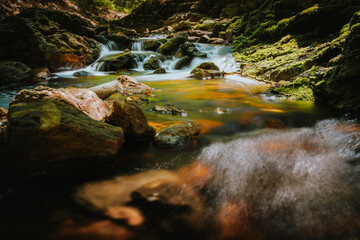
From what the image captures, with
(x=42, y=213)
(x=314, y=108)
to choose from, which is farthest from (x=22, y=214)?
(x=314, y=108)

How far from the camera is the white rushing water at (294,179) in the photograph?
1542mm

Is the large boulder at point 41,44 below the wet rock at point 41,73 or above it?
above

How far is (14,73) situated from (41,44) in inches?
138

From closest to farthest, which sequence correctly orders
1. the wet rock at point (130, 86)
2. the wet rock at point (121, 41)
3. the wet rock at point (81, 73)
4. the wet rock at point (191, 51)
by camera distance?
the wet rock at point (130, 86), the wet rock at point (81, 73), the wet rock at point (191, 51), the wet rock at point (121, 41)

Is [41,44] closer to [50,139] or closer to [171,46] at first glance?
[171,46]

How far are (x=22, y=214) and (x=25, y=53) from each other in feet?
44.8

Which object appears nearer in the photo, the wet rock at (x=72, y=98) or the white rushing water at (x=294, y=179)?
the white rushing water at (x=294, y=179)

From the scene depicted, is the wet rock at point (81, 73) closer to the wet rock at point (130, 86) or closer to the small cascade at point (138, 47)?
the wet rock at point (130, 86)

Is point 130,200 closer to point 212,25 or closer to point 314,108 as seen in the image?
point 314,108

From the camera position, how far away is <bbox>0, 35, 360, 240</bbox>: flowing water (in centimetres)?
147

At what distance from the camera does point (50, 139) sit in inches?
75.2

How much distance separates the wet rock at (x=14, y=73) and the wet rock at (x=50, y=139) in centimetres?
912

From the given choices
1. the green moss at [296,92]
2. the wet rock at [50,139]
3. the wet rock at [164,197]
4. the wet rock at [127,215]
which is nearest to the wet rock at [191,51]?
the green moss at [296,92]

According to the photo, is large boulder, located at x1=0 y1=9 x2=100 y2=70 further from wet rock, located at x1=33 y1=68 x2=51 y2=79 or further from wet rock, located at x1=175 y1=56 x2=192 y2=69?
wet rock, located at x1=175 y1=56 x2=192 y2=69
